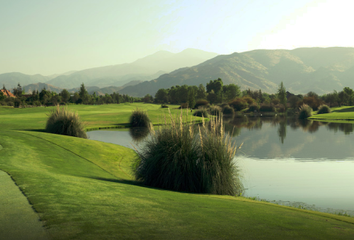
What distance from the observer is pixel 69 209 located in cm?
484

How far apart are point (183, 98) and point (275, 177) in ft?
288

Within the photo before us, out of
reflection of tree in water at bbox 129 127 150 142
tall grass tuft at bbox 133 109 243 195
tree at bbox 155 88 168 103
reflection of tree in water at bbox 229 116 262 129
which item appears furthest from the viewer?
tree at bbox 155 88 168 103

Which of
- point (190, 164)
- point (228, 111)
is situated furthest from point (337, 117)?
point (190, 164)

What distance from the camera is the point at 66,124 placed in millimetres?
20344

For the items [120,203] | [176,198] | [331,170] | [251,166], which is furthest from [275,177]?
[120,203]


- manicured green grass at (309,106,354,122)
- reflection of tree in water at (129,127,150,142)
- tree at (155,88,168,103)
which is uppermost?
tree at (155,88,168,103)

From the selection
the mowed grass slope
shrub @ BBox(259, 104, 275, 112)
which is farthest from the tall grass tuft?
shrub @ BBox(259, 104, 275, 112)

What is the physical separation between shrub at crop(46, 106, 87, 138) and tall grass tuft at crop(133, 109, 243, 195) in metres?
12.2

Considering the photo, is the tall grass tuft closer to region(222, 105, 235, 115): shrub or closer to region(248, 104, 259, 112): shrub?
region(222, 105, 235, 115): shrub

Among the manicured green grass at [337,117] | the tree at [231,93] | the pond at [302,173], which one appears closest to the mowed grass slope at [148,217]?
the pond at [302,173]

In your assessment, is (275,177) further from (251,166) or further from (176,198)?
(176,198)

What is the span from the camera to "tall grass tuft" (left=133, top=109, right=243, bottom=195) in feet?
29.2

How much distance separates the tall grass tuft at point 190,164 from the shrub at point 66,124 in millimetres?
12182

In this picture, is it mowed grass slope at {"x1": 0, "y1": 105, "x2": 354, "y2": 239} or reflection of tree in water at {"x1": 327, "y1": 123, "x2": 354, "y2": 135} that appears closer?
mowed grass slope at {"x1": 0, "y1": 105, "x2": 354, "y2": 239}
